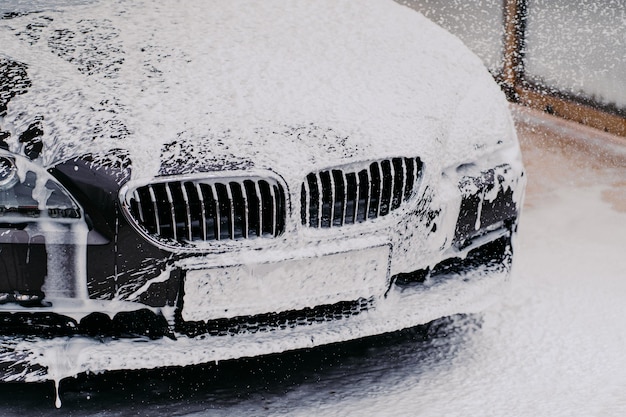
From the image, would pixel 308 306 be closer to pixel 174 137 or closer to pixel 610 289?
pixel 174 137

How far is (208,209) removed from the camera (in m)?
2.77

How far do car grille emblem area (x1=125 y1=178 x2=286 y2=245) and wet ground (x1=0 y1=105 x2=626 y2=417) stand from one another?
0.64 meters

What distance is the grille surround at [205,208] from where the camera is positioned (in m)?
2.74

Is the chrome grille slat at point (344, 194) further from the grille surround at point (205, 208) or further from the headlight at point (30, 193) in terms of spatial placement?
the headlight at point (30, 193)

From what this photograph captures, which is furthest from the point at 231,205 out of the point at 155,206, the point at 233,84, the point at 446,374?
the point at 446,374

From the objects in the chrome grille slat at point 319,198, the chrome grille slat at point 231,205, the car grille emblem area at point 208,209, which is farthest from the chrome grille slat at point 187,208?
the chrome grille slat at point 319,198

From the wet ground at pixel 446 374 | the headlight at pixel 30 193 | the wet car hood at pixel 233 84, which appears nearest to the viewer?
the headlight at pixel 30 193

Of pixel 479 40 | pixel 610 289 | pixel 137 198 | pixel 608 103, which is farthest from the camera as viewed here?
pixel 479 40

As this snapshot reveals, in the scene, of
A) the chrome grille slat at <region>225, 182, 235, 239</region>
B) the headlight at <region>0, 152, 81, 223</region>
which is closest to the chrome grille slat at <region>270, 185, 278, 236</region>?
the chrome grille slat at <region>225, 182, 235, 239</region>

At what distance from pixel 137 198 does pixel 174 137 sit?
212 mm

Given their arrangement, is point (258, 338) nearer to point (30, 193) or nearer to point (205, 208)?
point (205, 208)

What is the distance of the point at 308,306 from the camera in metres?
2.94

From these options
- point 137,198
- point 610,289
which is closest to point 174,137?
point 137,198

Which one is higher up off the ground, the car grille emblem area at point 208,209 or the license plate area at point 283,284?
the car grille emblem area at point 208,209
